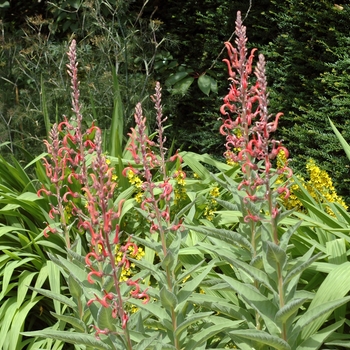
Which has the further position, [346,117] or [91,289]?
[346,117]

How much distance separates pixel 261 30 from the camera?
231 inches

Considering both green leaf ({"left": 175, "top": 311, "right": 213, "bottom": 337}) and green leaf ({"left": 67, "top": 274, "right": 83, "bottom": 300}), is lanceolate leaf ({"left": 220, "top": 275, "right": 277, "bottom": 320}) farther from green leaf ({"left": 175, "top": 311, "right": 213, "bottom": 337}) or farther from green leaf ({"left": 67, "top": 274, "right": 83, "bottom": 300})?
green leaf ({"left": 67, "top": 274, "right": 83, "bottom": 300})

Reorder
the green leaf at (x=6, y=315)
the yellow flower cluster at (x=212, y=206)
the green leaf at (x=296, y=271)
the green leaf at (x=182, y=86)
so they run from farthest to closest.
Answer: the green leaf at (x=182, y=86) → the yellow flower cluster at (x=212, y=206) → the green leaf at (x=6, y=315) → the green leaf at (x=296, y=271)

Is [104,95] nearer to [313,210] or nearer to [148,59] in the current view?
[148,59]

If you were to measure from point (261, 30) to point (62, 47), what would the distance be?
5.83 feet

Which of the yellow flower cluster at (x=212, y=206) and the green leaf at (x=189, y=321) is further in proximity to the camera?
the yellow flower cluster at (x=212, y=206)

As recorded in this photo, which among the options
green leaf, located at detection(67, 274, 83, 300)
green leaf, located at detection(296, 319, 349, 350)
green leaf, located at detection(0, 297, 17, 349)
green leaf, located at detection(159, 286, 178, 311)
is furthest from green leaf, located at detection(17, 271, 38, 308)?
green leaf, located at detection(296, 319, 349, 350)

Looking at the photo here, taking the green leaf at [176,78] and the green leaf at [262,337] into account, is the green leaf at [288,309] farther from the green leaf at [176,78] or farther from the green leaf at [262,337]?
the green leaf at [176,78]

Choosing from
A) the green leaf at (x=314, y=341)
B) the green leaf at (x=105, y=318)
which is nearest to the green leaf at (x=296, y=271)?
the green leaf at (x=314, y=341)

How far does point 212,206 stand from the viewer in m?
3.81

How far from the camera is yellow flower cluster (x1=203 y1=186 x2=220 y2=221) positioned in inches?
147

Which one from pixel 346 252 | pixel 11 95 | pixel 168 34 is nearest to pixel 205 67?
pixel 168 34

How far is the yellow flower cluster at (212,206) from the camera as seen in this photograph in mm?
3734

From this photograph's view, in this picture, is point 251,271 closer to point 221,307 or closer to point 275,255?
point 275,255
